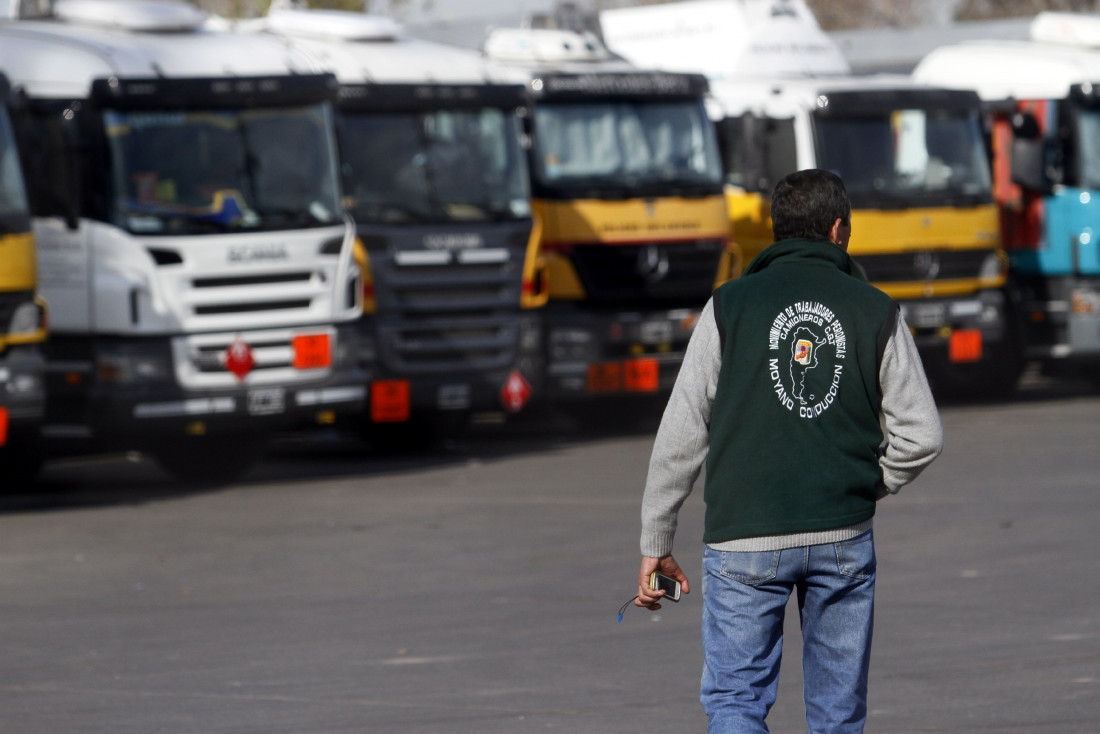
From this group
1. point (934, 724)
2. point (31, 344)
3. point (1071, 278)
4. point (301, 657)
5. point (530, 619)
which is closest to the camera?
point (934, 724)

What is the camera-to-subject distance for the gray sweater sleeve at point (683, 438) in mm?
4500

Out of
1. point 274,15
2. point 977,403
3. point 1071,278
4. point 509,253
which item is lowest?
point 977,403

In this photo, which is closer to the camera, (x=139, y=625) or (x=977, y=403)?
(x=139, y=625)

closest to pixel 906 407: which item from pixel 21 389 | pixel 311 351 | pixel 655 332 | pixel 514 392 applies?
pixel 21 389

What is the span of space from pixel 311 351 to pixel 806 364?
988 cm

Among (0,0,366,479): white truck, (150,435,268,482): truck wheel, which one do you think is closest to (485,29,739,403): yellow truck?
(0,0,366,479): white truck

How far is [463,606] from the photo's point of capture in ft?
29.0

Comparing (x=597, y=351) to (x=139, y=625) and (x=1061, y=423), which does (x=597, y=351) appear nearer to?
(x=1061, y=423)

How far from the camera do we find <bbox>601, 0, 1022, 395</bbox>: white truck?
57.4 ft

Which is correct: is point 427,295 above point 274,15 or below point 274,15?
below

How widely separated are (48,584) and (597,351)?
7.39 meters

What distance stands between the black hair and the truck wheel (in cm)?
1065

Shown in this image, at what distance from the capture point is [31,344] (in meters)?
12.6

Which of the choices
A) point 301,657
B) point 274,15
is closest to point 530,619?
point 301,657
